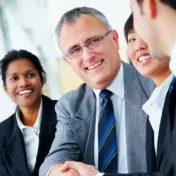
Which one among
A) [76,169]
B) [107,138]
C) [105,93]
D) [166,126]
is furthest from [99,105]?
[166,126]

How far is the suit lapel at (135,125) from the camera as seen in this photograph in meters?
1.23

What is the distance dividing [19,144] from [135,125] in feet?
2.96

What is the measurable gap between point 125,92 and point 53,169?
45 centimetres

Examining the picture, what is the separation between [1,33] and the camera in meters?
2.69

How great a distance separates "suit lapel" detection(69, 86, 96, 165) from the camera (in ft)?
4.44

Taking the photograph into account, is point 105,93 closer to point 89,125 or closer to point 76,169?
point 89,125

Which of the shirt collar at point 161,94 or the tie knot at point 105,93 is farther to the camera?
the tie knot at point 105,93

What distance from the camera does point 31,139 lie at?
1.94m

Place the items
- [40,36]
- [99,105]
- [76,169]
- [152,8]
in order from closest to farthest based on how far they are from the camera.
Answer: [152,8] → [76,169] → [99,105] → [40,36]

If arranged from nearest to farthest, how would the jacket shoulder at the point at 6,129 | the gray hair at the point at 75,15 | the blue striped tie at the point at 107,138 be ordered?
the blue striped tie at the point at 107,138 < the gray hair at the point at 75,15 < the jacket shoulder at the point at 6,129

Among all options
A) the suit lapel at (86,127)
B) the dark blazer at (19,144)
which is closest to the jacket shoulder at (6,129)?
the dark blazer at (19,144)

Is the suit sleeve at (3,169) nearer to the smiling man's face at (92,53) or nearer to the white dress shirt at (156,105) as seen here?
the smiling man's face at (92,53)

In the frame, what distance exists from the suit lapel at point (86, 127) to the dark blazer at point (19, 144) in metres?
0.49

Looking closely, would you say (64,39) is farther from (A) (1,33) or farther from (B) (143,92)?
(A) (1,33)
